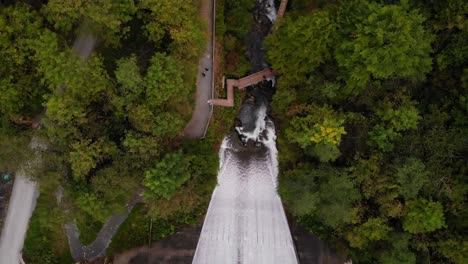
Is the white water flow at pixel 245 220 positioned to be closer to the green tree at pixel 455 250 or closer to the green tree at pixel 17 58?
the green tree at pixel 455 250

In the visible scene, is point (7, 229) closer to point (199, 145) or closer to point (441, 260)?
point (199, 145)

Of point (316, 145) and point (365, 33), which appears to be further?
point (316, 145)

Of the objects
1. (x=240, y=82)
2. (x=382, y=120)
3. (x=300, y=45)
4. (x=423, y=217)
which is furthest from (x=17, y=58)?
(x=423, y=217)

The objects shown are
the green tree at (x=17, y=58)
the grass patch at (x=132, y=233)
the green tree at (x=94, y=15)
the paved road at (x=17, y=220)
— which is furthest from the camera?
the grass patch at (x=132, y=233)

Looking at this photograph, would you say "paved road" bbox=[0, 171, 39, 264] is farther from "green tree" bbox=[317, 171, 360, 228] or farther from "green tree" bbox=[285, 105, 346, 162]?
"green tree" bbox=[317, 171, 360, 228]

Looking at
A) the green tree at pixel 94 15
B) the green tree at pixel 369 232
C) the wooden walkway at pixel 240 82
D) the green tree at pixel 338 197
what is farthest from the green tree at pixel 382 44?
the green tree at pixel 94 15

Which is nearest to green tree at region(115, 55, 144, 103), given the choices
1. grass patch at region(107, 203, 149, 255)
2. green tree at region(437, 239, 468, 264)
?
grass patch at region(107, 203, 149, 255)

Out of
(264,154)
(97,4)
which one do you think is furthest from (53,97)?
(264,154)
